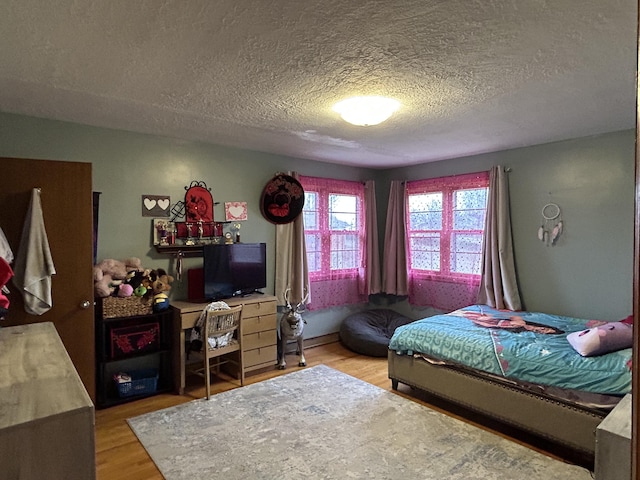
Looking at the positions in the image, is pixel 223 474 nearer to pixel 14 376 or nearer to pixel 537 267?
pixel 14 376

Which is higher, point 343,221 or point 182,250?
point 343,221

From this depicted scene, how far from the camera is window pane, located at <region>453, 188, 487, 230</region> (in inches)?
177

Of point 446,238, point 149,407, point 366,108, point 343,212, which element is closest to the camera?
point 366,108

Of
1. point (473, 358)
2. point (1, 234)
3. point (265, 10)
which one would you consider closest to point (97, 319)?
point (1, 234)

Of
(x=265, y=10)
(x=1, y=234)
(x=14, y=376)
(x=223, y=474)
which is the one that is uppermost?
(x=265, y=10)

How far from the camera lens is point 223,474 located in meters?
2.28

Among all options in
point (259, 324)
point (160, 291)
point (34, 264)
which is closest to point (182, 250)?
point (160, 291)

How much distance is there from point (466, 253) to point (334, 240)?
5.52ft

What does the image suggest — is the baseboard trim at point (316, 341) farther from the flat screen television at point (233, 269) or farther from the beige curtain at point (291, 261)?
the flat screen television at point (233, 269)

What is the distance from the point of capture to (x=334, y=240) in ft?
16.8

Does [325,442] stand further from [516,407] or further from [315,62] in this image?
[315,62]

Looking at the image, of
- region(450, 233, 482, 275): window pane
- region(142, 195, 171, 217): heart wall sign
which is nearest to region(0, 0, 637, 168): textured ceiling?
region(142, 195, 171, 217): heart wall sign

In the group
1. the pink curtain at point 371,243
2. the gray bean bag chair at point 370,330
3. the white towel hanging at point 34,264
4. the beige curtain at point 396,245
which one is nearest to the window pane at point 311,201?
the pink curtain at point 371,243

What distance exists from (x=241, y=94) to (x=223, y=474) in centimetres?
238
